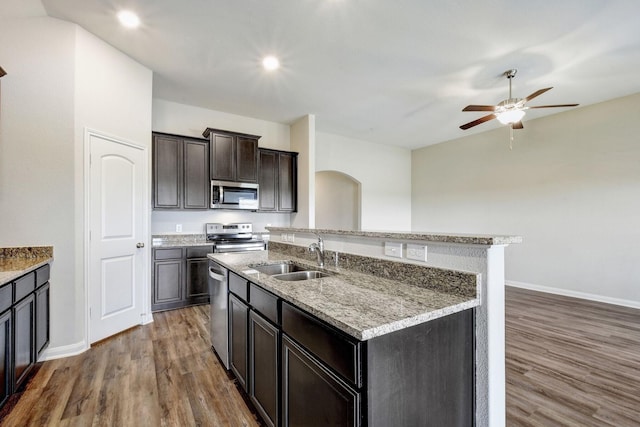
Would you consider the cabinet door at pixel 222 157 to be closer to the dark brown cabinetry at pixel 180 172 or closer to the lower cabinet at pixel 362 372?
the dark brown cabinetry at pixel 180 172

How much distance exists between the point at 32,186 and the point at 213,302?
182 cm

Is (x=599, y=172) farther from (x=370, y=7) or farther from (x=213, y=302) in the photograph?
(x=213, y=302)

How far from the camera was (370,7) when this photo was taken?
2.38 meters

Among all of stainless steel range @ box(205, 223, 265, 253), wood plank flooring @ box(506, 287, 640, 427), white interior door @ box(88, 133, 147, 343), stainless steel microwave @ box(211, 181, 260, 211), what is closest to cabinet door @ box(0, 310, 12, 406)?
white interior door @ box(88, 133, 147, 343)

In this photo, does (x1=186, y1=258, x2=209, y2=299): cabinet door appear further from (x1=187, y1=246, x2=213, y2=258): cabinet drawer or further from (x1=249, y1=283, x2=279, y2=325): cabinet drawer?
(x1=249, y1=283, x2=279, y2=325): cabinet drawer

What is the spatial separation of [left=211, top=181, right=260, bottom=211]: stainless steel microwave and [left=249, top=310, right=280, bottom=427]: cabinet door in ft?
9.05

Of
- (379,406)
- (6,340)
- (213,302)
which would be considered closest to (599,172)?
(379,406)

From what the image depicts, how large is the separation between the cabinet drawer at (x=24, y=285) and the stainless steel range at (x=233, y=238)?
1.98 metres

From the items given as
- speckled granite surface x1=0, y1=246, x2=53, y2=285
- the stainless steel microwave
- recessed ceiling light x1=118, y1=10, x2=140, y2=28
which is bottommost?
speckled granite surface x1=0, y1=246, x2=53, y2=285

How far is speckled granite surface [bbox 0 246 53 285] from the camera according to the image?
6.93 feet

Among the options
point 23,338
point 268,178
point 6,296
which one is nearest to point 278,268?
point 6,296

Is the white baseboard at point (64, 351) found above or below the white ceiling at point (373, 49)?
below

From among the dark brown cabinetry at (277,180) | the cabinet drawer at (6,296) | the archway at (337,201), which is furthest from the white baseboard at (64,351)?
the archway at (337,201)

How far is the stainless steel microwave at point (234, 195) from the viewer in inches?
166
